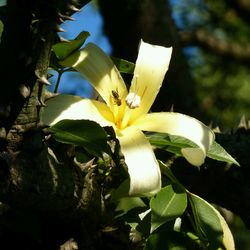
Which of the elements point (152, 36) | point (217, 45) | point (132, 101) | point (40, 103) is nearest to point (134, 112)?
point (132, 101)

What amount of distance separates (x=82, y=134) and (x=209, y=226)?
185mm

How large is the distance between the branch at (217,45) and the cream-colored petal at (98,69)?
1.93 meters

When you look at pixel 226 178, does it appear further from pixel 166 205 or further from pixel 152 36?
pixel 152 36

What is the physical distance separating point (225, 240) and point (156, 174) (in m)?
0.17

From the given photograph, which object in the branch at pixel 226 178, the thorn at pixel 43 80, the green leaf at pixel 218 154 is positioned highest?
the thorn at pixel 43 80

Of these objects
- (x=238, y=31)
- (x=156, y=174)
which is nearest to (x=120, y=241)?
(x=156, y=174)

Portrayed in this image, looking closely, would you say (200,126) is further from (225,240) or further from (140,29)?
(140,29)

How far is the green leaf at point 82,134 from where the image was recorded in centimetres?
78

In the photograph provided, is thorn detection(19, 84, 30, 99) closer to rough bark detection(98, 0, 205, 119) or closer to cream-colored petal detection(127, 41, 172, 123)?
cream-colored petal detection(127, 41, 172, 123)

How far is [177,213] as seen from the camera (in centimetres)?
83

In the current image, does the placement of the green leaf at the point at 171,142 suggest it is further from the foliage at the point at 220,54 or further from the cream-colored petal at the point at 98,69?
the foliage at the point at 220,54

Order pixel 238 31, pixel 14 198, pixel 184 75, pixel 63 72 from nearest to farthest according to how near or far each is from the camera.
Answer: pixel 14 198, pixel 63 72, pixel 184 75, pixel 238 31

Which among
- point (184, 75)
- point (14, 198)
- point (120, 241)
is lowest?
point (184, 75)

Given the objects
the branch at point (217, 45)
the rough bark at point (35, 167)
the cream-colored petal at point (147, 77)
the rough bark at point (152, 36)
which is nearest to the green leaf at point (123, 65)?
the cream-colored petal at point (147, 77)
